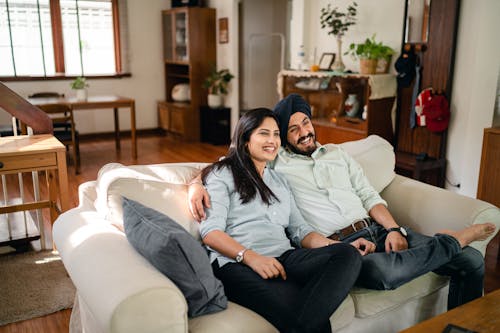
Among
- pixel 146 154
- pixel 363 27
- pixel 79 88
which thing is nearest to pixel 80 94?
pixel 79 88

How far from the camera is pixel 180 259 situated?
1488 millimetres

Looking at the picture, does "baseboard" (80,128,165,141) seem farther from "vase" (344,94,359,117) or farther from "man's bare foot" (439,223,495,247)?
"man's bare foot" (439,223,495,247)

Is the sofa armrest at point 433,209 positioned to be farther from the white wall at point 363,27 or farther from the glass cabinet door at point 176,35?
the glass cabinet door at point 176,35

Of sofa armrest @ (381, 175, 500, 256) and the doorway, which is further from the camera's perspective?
the doorway

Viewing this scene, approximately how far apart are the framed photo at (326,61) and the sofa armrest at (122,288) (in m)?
3.80

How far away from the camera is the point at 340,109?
4746 millimetres

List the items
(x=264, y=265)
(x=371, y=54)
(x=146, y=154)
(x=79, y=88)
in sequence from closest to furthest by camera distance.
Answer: (x=264, y=265) → (x=371, y=54) → (x=79, y=88) → (x=146, y=154)

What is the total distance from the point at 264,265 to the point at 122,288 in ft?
1.75

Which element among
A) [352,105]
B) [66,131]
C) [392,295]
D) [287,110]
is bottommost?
[392,295]

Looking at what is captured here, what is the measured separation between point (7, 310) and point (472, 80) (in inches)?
143

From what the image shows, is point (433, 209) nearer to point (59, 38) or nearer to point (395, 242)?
point (395, 242)

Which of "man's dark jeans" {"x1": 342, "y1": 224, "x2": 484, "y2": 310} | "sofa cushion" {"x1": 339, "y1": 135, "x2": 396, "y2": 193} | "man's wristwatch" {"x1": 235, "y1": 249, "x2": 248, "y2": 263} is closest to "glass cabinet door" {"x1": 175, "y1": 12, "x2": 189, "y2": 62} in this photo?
"sofa cushion" {"x1": 339, "y1": 135, "x2": 396, "y2": 193}

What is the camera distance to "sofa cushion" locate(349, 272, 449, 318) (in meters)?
1.78

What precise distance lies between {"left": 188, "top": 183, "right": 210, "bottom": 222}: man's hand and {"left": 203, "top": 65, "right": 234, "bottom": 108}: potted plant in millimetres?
4755
